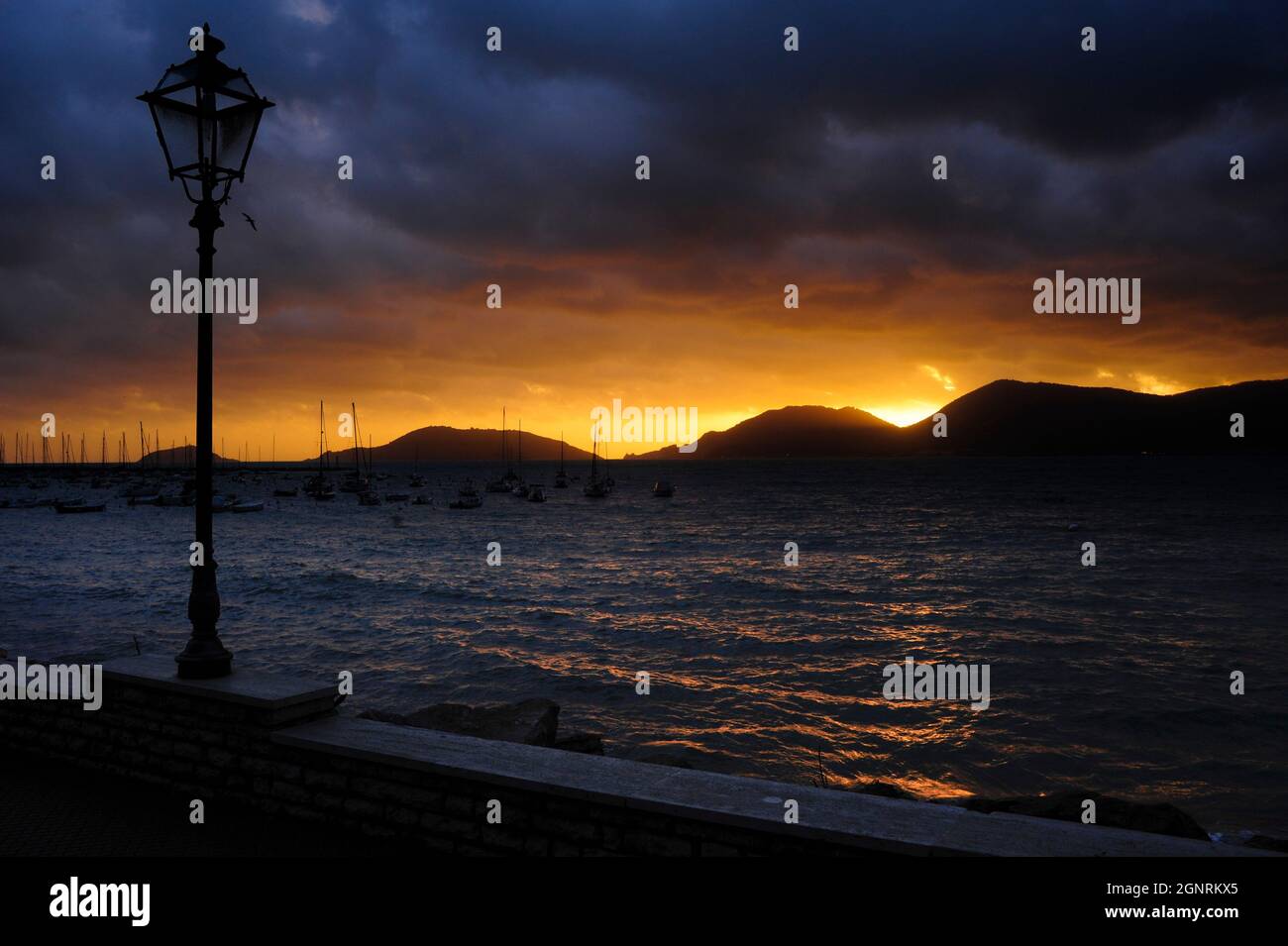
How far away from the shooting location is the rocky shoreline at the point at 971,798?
7207 millimetres

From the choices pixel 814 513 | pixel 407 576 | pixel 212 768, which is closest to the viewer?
pixel 212 768

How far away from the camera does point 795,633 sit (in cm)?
2358

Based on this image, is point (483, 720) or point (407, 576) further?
point (407, 576)

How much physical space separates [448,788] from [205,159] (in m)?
5.19

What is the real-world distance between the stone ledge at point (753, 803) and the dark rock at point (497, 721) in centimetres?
283

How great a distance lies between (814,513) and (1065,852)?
266ft

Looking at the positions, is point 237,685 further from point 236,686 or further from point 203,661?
point 203,661

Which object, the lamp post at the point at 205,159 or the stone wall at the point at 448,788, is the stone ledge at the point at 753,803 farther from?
the lamp post at the point at 205,159

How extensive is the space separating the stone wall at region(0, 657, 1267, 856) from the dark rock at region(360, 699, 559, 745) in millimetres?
2441

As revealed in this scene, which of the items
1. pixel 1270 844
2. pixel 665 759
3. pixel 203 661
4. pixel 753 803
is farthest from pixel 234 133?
pixel 1270 844

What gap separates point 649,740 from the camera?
13672mm

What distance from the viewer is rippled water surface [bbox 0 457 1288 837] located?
44.2 feet
